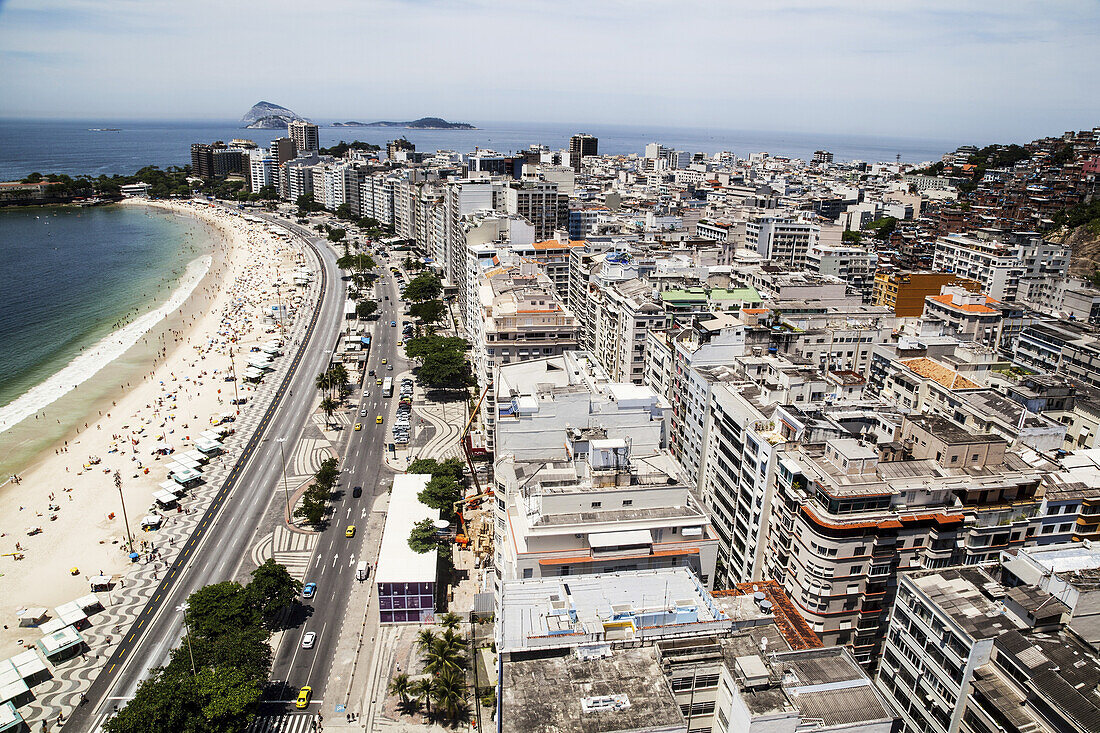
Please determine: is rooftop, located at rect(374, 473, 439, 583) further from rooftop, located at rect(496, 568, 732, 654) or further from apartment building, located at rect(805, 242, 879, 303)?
apartment building, located at rect(805, 242, 879, 303)

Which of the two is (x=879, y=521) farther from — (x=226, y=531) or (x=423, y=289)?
(x=423, y=289)

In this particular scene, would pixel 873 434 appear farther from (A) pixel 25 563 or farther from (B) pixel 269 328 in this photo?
(B) pixel 269 328

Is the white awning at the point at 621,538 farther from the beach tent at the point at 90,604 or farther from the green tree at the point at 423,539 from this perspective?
the beach tent at the point at 90,604

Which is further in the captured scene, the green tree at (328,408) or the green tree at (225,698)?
the green tree at (328,408)

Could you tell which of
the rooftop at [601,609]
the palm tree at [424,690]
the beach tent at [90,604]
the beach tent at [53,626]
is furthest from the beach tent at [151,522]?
the rooftop at [601,609]

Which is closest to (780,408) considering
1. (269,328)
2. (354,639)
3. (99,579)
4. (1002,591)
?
(1002,591)

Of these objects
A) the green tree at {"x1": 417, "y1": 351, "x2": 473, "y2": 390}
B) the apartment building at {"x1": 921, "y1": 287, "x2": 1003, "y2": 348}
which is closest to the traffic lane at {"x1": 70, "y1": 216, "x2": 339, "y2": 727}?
the green tree at {"x1": 417, "y1": 351, "x2": 473, "y2": 390}

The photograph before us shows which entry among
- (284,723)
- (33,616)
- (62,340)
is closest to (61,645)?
(33,616)

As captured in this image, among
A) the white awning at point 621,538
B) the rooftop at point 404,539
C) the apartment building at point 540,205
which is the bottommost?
the rooftop at point 404,539
